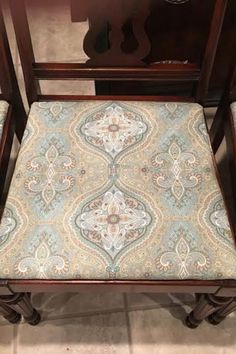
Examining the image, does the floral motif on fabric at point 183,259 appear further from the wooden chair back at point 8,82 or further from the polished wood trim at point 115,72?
the wooden chair back at point 8,82

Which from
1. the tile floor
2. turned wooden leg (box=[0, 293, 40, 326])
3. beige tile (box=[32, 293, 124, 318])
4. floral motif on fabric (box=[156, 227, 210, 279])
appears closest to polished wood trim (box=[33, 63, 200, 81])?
the tile floor

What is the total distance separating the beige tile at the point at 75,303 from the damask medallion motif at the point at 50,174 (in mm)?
462

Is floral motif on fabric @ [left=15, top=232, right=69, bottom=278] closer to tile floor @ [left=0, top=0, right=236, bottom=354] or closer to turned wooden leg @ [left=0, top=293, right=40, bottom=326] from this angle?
turned wooden leg @ [left=0, top=293, right=40, bottom=326]

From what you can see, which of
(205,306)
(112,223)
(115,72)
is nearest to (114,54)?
(115,72)

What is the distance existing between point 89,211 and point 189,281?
0.25m

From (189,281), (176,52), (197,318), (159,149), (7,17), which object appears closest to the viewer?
(189,281)

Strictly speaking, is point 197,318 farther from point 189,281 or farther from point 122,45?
point 122,45

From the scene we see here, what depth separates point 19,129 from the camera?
3.68 feet

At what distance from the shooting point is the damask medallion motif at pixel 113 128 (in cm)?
97

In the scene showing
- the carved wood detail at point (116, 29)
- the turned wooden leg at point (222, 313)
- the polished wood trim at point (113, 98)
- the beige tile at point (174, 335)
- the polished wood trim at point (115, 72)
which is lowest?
the beige tile at point (174, 335)

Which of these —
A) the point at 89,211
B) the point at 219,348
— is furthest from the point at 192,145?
the point at 219,348

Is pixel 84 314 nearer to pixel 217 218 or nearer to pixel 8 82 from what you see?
pixel 217 218

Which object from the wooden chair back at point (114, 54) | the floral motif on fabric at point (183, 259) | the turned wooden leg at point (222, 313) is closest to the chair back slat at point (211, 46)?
the wooden chair back at point (114, 54)

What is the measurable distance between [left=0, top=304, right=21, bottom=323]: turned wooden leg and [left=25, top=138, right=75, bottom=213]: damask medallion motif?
314mm
